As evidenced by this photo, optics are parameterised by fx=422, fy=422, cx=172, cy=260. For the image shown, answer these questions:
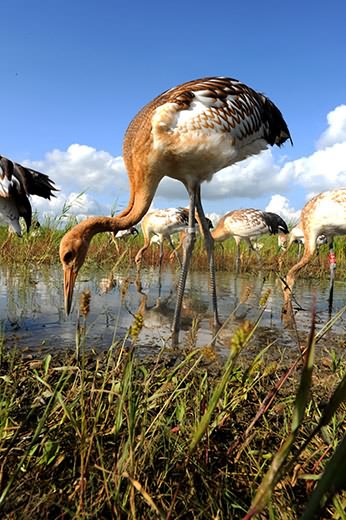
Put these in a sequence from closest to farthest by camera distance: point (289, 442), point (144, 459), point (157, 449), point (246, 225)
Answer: point (289, 442) < point (144, 459) < point (157, 449) < point (246, 225)

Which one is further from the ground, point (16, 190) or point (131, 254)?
point (16, 190)

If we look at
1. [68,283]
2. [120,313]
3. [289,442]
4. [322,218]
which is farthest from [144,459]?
[322,218]

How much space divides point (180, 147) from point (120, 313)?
6.29 ft

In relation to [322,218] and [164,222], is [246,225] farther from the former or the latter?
[322,218]

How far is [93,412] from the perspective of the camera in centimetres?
168

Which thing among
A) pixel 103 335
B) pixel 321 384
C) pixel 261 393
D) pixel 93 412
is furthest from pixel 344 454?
pixel 103 335

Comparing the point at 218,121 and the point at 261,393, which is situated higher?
the point at 218,121

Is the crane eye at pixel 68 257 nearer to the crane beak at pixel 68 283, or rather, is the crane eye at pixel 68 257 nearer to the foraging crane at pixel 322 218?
the crane beak at pixel 68 283

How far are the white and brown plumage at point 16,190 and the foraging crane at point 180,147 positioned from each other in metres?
1.38

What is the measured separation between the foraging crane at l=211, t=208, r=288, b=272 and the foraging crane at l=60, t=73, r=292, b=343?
876cm

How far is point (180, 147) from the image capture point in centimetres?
439

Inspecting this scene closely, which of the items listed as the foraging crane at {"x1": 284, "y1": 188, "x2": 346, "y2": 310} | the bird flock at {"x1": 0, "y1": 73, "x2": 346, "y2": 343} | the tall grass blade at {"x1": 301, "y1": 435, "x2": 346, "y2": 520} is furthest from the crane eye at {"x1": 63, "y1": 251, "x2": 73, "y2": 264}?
the foraging crane at {"x1": 284, "y1": 188, "x2": 346, "y2": 310}

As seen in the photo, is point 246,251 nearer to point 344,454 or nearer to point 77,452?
point 77,452

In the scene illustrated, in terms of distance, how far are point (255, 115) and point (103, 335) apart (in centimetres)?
338
